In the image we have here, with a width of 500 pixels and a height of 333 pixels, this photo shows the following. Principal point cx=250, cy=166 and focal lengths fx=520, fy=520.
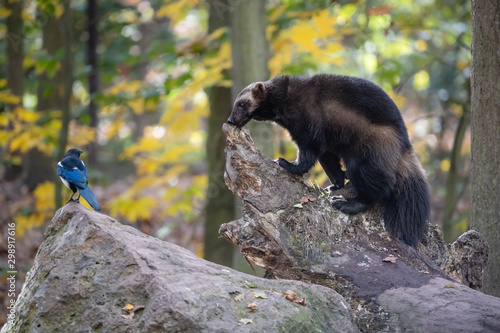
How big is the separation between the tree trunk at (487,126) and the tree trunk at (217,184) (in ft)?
14.3

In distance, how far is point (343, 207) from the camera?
4.58m

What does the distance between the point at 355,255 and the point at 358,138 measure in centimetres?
125

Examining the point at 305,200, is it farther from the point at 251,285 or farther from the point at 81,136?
the point at 81,136

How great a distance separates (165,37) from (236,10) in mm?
10187

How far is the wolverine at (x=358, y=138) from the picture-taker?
4.73 metres

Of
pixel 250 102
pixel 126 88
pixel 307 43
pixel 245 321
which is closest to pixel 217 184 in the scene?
pixel 126 88

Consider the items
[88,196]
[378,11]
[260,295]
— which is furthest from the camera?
[378,11]

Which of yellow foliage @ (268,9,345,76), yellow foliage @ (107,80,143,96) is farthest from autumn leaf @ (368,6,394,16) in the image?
yellow foliage @ (107,80,143,96)

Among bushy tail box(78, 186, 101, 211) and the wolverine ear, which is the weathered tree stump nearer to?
the wolverine ear

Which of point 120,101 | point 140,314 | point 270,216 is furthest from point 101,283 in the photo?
point 120,101

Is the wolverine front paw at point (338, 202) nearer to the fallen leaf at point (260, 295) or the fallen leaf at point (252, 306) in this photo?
the fallen leaf at point (260, 295)

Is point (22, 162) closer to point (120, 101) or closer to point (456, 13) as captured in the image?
point (120, 101)

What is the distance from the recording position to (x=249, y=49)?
21.7 feet

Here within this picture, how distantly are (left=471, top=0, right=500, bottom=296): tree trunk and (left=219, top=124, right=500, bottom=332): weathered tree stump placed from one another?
23 centimetres
